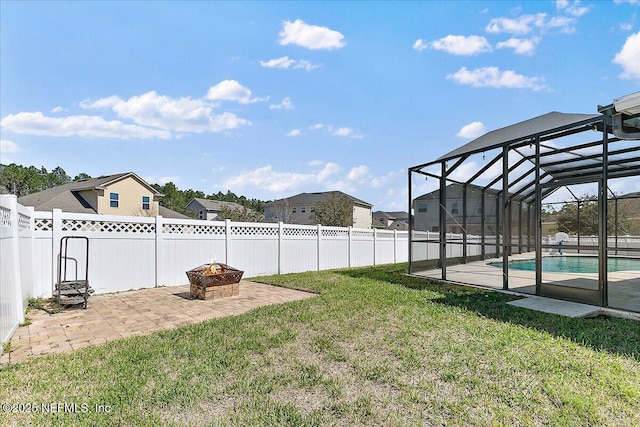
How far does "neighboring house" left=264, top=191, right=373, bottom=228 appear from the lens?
35469 millimetres

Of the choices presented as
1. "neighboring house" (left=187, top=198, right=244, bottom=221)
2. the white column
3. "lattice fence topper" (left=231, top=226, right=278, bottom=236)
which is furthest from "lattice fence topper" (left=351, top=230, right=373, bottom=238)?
"neighboring house" (left=187, top=198, right=244, bottom=221)

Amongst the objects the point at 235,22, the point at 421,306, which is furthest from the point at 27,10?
the point at 421,306

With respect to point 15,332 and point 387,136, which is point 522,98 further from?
point 15,332

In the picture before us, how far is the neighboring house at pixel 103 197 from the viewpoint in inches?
744

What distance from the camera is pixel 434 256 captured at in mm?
10477

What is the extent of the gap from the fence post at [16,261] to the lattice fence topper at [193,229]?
322 cm

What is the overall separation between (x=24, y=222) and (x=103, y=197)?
53.7 feet

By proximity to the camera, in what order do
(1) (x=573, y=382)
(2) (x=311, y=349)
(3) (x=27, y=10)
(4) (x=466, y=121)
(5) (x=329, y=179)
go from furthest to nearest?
1. (5) (x=329, y=179)
2. (4) (x=466, y=121)
3. (3) (x=27, y=10)
4. (2) (x=311, y=349)
5. (1) (x=573, y=382)

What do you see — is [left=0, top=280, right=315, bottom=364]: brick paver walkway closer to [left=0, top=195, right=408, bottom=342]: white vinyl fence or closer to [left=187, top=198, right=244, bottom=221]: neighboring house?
[left=0, top=195, right=408, bottom=342]: white vinyl fence

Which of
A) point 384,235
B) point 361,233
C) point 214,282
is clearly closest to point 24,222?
point 214,282

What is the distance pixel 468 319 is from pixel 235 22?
8679 millimetres

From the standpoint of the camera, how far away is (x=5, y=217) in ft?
13.3

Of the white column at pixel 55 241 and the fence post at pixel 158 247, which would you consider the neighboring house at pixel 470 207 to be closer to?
the fence post at pixel 158 247

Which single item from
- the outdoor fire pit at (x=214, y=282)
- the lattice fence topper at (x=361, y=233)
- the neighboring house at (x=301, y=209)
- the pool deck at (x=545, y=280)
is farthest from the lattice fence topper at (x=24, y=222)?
the neighboring house at (x=301, y=209)
